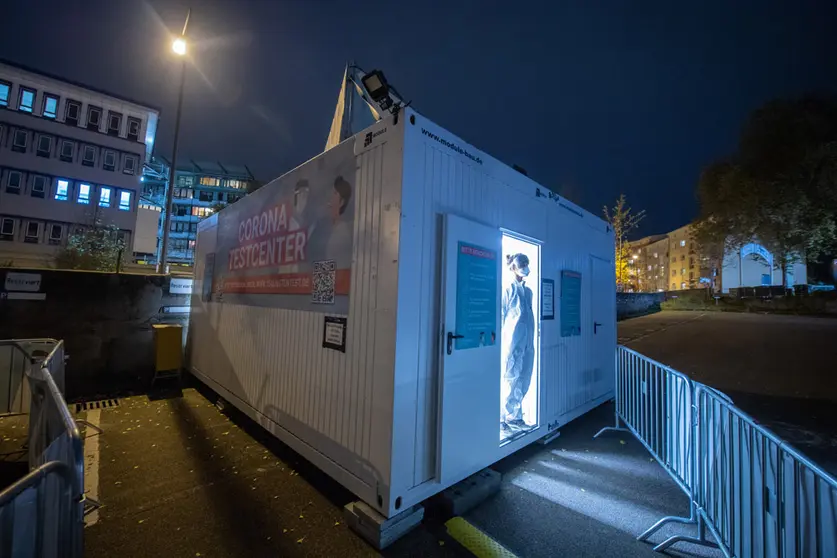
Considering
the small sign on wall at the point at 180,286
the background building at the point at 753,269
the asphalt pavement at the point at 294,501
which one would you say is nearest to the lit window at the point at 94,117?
the small sign on wall at the point at 180,286

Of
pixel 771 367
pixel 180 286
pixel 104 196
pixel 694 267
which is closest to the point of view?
pixel 180 286

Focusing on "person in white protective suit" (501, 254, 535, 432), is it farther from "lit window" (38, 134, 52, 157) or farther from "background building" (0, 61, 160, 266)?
"lit window" (38, 134, 52, 157)

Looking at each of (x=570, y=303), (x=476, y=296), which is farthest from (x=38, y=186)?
(x=570, y=303)

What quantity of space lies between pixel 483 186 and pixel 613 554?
3.43 m

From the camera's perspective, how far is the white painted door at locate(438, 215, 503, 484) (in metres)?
3.20

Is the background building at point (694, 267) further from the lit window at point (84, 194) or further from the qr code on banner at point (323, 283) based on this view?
the lit window at point (84, 194)

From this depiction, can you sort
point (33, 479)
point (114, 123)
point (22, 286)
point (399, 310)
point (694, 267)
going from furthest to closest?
1. point (694, 267)
2. point (114, 123)
3. point (22, 286)
4. point (399, 310)
5. point (33, 479)

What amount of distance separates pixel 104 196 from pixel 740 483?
122 feet

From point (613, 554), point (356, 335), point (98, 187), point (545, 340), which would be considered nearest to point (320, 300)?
point (356, 335)

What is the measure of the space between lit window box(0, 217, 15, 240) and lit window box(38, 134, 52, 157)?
5029mm

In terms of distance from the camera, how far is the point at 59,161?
2553 centimetres

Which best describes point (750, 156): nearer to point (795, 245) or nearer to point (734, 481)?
point (795, 245)

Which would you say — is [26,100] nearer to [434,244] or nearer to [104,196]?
[104,196]

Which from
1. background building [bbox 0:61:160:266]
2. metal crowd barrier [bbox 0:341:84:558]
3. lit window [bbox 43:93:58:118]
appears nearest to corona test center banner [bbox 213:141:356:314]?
metal crowd barrier [bbox 0:341:84:558]
